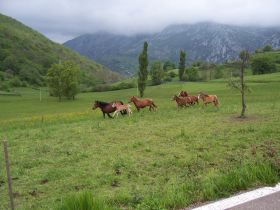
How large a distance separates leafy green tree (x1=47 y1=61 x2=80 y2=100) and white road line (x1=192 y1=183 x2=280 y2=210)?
90.1m

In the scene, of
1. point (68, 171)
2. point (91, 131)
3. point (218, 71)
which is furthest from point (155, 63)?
point (68, 171)

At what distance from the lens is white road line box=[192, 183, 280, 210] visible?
6369 mm

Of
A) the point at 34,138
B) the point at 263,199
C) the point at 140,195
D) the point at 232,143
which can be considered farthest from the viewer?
the point at 34,138

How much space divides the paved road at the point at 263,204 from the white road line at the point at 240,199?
114mm

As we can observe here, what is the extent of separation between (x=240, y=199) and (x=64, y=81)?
92.1 metres

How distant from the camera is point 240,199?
666cm

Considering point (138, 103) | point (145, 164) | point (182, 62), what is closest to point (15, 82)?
point (182, 62)

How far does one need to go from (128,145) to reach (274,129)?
5.63 metres

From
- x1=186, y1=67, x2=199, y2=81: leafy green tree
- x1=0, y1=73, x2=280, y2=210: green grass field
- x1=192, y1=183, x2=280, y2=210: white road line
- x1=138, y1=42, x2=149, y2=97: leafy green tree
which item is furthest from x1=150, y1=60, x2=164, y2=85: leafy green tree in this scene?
x1=192, y1=183, x2=280, y2=210: white road line

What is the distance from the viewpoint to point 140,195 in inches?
290

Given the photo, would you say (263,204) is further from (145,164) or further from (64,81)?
(64,81)

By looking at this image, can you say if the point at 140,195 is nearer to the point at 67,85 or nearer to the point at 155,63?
the point at 67,85

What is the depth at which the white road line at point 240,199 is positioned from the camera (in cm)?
637

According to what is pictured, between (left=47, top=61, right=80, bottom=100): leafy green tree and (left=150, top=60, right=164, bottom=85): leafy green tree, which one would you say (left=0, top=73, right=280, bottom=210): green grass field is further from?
(left=150, top=60, right=164, bottom=85): leafy green tree
